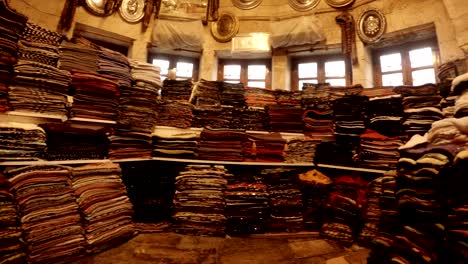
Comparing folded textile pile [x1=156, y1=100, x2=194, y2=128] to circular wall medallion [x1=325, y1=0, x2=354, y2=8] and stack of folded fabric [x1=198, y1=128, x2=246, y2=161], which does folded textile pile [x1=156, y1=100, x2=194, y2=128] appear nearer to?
stack of folded fabric [x1=198, y1=128, x2=246, y2=161]

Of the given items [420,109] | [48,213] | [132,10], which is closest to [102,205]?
[48,213]

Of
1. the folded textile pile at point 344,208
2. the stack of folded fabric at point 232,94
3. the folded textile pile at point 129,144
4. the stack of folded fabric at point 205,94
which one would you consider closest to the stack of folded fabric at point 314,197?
Answer: the folded textile pile at point 344,208

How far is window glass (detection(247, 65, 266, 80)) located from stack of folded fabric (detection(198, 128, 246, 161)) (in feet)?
7.12

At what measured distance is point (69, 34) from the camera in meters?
4.50

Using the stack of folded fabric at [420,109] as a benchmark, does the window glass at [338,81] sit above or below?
above

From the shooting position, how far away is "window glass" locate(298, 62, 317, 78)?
17.6ft

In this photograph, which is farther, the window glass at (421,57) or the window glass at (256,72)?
the window glass at (256,72)

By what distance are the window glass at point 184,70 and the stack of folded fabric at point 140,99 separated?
1.47m

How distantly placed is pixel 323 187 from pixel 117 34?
466 cm

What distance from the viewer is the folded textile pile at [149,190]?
343cm

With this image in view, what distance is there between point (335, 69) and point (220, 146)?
309cm

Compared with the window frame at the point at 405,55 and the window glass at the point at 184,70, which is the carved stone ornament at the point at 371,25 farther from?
the window glass at the point at 184,70

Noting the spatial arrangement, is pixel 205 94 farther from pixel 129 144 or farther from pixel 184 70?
pixel 184 70

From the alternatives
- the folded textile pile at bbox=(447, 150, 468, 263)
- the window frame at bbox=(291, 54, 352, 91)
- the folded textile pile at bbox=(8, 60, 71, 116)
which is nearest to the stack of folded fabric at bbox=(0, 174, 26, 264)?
the folded textile pile at bbox=(8, 60, 71, 116)
